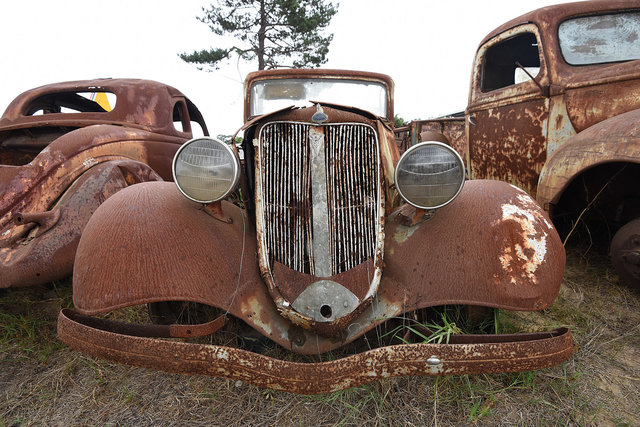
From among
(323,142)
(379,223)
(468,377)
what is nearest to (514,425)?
(468,377)

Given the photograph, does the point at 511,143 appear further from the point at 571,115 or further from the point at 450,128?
the point at 450,128

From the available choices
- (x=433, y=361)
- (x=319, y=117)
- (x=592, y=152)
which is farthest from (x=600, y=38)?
(x=433, y=361)

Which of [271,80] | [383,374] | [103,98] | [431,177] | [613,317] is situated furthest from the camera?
[103,98]

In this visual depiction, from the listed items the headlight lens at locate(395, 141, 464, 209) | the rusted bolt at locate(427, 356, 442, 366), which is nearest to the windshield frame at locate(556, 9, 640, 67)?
the headlight lens at locate(395, 141, 464, 209)

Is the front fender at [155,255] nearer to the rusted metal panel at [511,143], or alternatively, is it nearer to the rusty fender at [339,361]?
the rusty fender at [339,361]

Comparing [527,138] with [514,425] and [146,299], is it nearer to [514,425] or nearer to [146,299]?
[514,425]

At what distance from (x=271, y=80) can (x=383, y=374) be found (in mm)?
2497

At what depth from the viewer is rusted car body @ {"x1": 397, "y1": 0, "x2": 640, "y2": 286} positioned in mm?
2238

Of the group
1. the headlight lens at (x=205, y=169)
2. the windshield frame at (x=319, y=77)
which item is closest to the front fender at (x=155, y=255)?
the headlight lens at (x=205, y=169)

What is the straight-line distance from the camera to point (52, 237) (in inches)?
79.0

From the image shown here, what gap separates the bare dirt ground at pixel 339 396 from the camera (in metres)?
A: 1.45

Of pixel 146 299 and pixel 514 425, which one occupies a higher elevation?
pixel 146 299

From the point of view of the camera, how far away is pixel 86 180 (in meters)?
2.27

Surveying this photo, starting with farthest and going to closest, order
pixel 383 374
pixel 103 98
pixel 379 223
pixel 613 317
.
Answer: pixel 103 98
pixel 613 317
pixel 379 223
pixel 383 374
